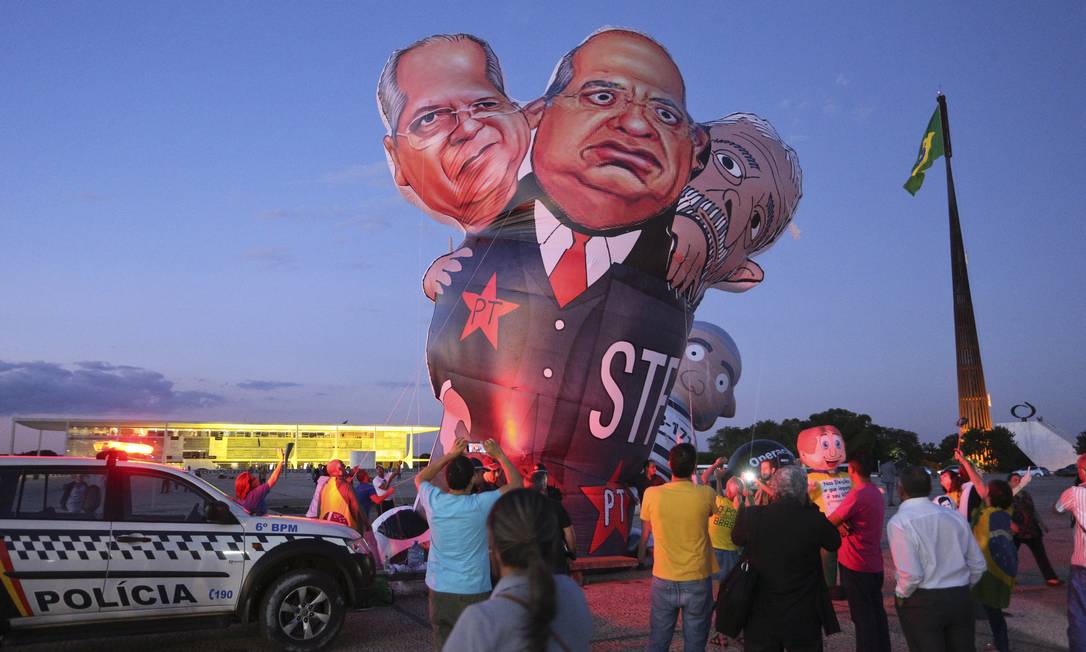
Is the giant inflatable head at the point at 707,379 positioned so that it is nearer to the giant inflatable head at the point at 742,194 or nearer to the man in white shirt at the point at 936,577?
the giant inflatable head at the point at 742,194

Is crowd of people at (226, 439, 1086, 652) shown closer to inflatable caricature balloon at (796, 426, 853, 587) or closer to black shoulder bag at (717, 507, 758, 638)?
black shoulder bag at (717, 507, 758, 638)

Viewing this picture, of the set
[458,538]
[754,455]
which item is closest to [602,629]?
[458,538]

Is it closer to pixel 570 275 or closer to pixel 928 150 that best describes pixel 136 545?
pixel 570 275

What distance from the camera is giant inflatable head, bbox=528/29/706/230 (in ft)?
36.3

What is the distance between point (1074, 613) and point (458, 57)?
9.79 meters

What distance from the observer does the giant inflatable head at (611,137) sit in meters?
11.1

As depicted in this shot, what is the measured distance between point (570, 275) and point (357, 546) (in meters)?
5.09

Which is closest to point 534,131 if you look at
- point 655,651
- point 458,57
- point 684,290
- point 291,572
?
point 458,57

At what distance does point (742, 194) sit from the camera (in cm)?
1251

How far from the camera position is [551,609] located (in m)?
2.10

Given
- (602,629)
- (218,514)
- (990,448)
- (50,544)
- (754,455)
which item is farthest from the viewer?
(990,448)

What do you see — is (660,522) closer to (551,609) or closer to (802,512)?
(802,512)

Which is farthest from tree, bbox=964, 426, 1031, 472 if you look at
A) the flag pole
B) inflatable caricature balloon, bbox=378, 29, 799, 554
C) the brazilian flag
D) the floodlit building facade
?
the floodlit building facade

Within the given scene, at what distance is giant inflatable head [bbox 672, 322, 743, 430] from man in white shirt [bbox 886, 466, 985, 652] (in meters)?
11.6
